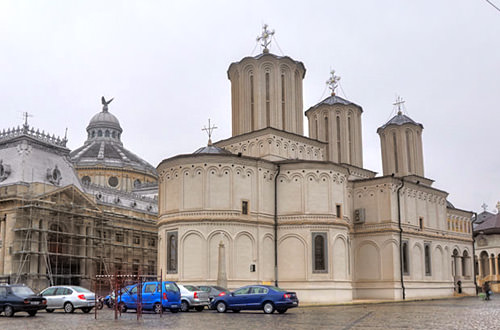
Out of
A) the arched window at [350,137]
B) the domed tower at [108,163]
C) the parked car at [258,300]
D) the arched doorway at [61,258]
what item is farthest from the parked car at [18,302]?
the domed tower at [108,163]

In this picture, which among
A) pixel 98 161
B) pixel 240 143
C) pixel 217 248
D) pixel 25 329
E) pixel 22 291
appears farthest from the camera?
pixel 98 161

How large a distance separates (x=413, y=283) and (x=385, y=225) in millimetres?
5603

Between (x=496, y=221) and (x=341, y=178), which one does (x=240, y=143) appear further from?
(x=496, y=221)

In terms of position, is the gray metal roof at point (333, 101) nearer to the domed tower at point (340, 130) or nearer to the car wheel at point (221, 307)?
the domed tower at point (340, 130)

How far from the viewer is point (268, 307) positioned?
92.5ft

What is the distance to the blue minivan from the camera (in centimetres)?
2812

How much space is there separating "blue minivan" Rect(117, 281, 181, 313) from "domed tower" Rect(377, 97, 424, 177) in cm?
3445

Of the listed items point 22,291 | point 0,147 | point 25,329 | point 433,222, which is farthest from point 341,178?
point 0,147

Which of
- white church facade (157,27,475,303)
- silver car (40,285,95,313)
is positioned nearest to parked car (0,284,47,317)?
silver car (40,285,95,313)

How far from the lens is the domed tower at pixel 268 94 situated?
44.7m

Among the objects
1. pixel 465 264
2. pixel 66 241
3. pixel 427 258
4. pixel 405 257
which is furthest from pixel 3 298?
pixel 465 264

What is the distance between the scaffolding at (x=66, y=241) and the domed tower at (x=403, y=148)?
26.4 meters

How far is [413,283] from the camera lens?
48.4 meters

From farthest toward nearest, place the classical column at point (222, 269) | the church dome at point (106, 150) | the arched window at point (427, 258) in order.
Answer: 1. the church dome at point (106, 150)
2. the arched window at point (427, 258)
3. the classical column at point (222, 269)
